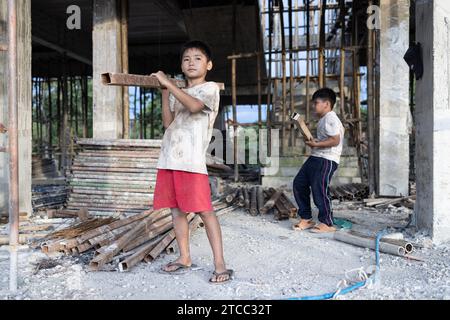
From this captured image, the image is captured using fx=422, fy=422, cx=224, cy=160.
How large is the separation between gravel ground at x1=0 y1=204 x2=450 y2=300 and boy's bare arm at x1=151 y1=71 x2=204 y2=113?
1.28m

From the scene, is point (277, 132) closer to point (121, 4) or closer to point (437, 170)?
Result: point (121, 4)

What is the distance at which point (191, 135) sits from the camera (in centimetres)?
318

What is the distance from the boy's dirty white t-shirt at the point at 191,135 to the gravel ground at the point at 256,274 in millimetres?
877

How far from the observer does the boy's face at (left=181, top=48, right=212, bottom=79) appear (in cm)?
316

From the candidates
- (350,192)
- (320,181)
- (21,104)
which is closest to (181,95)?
(320,181)

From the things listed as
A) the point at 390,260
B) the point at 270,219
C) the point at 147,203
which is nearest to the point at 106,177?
the point at 147,203

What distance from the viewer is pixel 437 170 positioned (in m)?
4.29

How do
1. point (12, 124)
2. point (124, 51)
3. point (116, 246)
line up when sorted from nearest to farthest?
point (12, 124) → point (116, 246) → point (124, 51)

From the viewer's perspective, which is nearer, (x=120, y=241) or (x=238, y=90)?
(x=120, y=241)

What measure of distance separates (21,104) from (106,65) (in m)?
2.12

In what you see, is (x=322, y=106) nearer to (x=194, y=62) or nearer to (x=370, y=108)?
(x=194, y=62)

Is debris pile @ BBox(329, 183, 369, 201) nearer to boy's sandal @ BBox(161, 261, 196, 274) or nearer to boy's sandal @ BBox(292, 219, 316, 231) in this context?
boy's sandal @ BBox(292, 219, 316, 231)

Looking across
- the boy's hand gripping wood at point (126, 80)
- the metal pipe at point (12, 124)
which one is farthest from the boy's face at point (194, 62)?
the metal pipe at point (12, 124)
